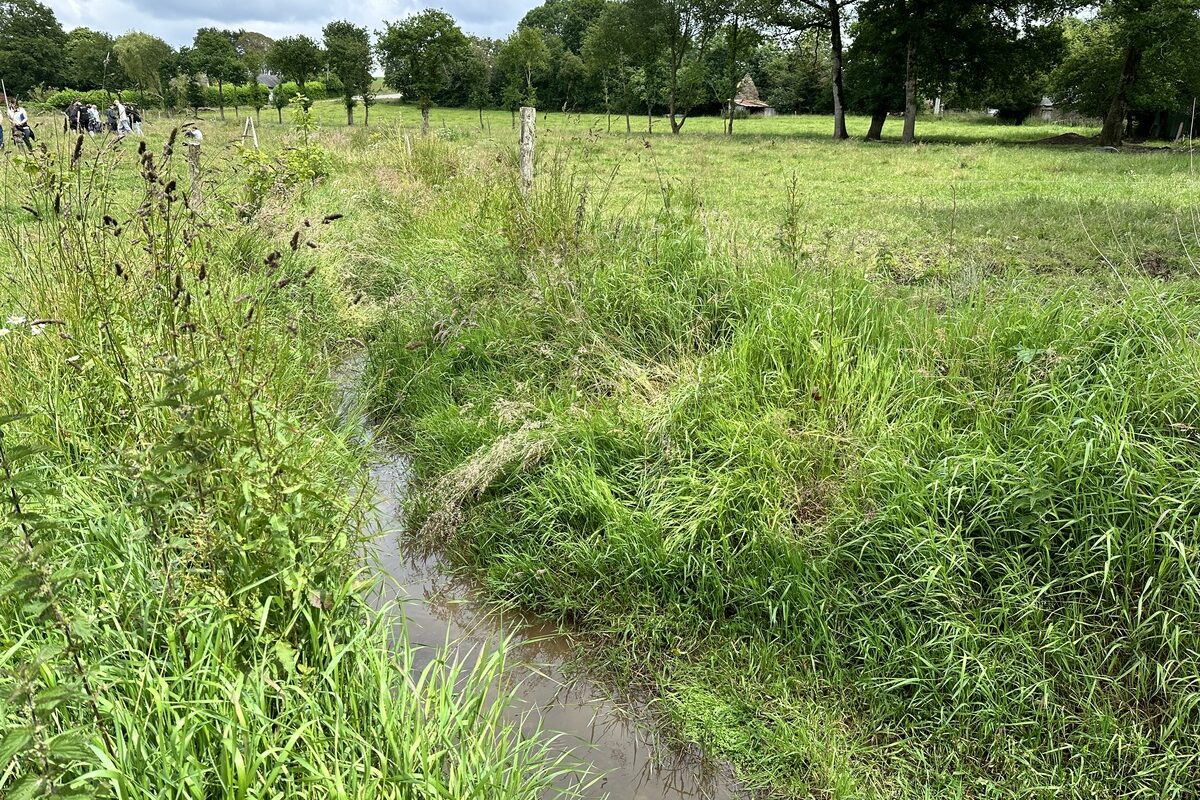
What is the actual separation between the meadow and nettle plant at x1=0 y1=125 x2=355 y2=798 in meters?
0.02

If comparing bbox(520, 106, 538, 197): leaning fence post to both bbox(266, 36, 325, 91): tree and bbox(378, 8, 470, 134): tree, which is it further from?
bbox(266, 36, 325, 91): tree

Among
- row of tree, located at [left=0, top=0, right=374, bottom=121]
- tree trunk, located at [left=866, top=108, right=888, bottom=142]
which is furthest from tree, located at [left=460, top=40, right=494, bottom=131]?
tree trunk, located at [left=866, top=108, right=888, bottom=142]

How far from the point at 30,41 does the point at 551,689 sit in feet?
280

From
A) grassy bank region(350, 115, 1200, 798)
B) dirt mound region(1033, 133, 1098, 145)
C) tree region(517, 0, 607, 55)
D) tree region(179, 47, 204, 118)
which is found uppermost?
tree region(517, 0, 607, 55)

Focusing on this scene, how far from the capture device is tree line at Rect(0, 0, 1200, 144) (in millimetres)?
26062

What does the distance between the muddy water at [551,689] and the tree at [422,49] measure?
39.5 metres

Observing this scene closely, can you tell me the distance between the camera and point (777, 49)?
37.9 meters

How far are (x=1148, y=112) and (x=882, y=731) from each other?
144 ft

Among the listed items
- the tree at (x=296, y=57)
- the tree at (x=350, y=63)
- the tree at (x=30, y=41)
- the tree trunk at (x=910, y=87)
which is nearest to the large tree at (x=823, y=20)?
the tree trunk at (x=910, y=87)

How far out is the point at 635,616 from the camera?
3.42 meters

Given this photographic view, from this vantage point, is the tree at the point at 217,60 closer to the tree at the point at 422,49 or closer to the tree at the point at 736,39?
the tree at the point at 422,49

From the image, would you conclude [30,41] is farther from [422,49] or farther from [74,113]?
[74,113]

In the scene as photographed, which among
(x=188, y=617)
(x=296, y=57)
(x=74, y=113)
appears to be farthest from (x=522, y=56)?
(x=188, y=617)

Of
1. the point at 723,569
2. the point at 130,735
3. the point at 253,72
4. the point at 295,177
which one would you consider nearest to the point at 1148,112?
the point at 295,177
